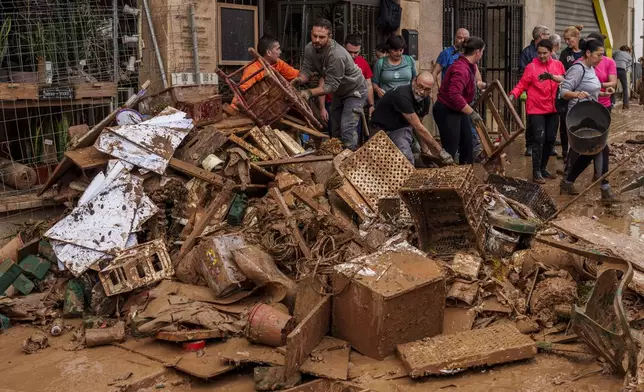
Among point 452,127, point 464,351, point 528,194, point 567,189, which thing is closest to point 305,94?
point 452,127

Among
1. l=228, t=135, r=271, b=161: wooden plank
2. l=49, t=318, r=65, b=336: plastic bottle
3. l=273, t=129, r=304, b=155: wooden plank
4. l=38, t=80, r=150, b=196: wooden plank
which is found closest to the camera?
l=49, t=318, r=65, b=336: plastic bottle

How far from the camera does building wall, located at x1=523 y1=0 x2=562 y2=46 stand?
1565 cm

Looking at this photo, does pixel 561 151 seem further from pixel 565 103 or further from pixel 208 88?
pixel 208 88

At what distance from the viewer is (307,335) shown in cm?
535

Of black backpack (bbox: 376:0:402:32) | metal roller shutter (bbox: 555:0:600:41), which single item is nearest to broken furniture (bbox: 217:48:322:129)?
black backpack (bbox: 376:0:402:32)

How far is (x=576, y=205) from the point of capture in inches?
353

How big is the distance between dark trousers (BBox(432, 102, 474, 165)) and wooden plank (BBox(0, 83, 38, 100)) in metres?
4.41

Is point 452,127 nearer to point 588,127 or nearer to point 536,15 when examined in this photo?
point 588,127

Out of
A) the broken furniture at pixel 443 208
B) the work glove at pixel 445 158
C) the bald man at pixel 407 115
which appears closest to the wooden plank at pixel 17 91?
the bald man at pixel 407 115

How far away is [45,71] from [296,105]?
2664 mm

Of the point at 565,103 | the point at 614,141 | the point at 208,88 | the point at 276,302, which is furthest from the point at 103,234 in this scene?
the point at 614,141

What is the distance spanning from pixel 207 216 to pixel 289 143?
1.60 meters

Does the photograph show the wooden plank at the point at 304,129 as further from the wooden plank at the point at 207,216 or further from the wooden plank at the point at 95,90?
the wooden plank at the point at 95,90

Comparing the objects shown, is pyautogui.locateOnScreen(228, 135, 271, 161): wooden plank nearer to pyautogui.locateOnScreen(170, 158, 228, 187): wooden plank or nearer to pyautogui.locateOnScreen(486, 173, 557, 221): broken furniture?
pyautogui.locateOnScreen(170, 158, 228, 187): wooden plank
